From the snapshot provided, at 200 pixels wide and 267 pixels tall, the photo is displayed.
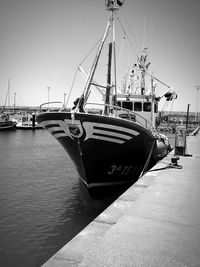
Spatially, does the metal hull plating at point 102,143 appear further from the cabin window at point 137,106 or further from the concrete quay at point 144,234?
the cabin window at point 137,106

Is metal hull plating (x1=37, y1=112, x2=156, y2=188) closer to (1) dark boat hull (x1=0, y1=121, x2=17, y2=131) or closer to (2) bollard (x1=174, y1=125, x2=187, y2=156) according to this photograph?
(2) bollard (x1=174, y1=125, x2=187, y2=156)

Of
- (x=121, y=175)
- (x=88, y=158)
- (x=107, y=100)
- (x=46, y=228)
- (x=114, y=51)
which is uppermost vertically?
(x=114, y=51)

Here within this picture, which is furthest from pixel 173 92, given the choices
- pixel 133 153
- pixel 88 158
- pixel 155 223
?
pixel 155 223

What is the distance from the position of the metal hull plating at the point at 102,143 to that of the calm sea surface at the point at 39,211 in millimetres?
1302

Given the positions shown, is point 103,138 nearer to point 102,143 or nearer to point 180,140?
point 102,143

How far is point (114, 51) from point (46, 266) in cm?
1039

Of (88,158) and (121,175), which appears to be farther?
(121,175)

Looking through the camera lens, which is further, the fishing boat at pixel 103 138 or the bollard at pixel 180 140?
the bollard at pixel 180 140

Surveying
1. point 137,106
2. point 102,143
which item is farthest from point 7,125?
point 102,143

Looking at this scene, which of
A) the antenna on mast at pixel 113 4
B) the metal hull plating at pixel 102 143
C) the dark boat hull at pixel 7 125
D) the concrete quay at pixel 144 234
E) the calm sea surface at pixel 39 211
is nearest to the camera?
the concrete quay at pixel 144 234

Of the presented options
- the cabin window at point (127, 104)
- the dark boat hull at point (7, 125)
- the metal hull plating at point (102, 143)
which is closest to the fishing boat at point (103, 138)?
the metal hull plating at point (102, 143)

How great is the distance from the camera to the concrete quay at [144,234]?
3.36 metres

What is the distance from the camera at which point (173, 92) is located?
45.9 feet

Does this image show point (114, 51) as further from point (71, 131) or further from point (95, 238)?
point (95, 238)
